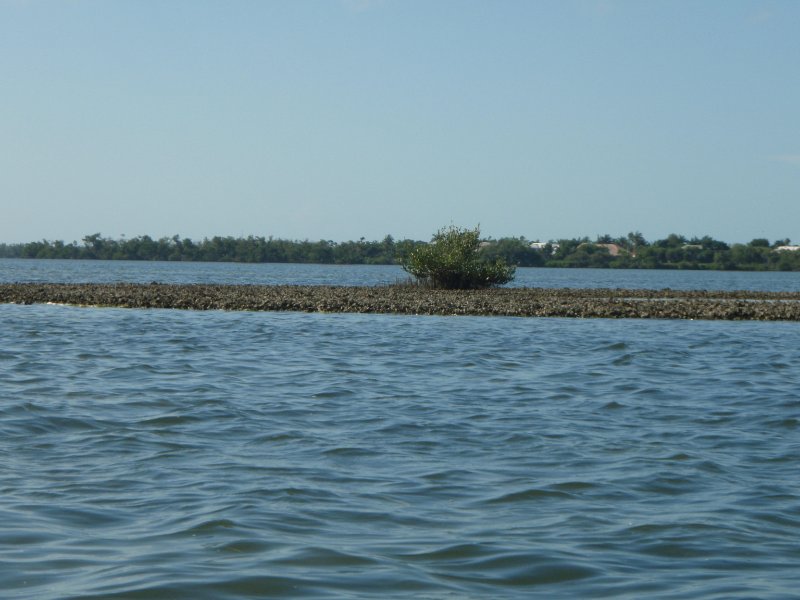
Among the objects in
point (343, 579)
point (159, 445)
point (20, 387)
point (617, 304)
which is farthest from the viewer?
point (617, 304)

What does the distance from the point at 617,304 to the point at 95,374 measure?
96.2ft

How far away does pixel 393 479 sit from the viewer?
1113 cm

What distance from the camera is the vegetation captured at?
6056 cm

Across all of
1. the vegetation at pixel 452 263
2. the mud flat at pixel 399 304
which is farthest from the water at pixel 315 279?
the mud flat at pixel 399 304

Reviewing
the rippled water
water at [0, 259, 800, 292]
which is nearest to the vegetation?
water at [0, 259, 800, 292]

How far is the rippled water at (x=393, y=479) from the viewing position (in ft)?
25.9

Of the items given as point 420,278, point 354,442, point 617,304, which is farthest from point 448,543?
point 420,278

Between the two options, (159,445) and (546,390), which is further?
(546,390)

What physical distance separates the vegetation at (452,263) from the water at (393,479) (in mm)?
37006

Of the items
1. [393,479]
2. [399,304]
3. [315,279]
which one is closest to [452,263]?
[399,304]

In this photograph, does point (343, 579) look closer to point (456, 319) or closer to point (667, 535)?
point (667, 535)

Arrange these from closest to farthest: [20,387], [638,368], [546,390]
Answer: [20,387], [546,390], [638,368]

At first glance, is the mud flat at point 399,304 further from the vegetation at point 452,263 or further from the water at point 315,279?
the water at point 315,279

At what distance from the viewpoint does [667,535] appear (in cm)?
909
